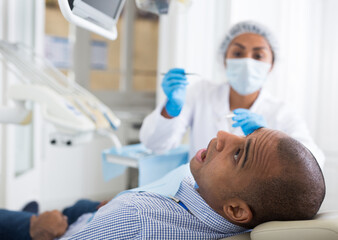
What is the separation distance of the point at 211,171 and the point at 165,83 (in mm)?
578

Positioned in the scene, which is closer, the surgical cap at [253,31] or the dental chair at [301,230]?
the dental chair at [301,230]

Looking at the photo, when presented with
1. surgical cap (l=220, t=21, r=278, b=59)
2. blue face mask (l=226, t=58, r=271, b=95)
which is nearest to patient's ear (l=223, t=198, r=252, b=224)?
blue face mask (l=226, t=58, r=271, b=95)

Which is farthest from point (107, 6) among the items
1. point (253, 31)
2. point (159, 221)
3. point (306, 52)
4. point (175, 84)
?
point (306, 52)

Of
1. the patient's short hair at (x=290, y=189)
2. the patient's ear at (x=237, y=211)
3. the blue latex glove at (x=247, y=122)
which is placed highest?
the blue latex glove at (x=247, y=122)

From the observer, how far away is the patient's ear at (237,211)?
81 cm

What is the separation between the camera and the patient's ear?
807 mm

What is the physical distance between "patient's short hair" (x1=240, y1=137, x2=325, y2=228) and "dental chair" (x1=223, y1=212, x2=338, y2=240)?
0.03 meters

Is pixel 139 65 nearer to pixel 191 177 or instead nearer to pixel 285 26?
pixel 285 26

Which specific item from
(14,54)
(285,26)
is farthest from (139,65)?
(14,54)

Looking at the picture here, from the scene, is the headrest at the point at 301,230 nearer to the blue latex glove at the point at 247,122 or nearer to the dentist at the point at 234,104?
the blue latex glove at the point at 247,122

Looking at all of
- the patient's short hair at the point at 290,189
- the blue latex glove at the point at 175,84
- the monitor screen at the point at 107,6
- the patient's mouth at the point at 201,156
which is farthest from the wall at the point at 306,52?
the patient's short hair at the point at 290,189

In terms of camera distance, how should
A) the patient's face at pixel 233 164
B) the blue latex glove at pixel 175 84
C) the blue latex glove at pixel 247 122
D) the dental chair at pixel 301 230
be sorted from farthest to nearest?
the blue latex glove at pixel 175 84, the blue latex glove at pixel 247 122, the patient's face at pixel 233 164, the dental chair at pixel 301 230

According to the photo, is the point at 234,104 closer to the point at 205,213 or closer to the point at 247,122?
the point at 247,122

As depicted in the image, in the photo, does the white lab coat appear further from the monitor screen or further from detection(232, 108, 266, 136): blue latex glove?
the monitor screen
